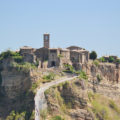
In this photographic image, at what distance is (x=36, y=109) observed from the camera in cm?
8981

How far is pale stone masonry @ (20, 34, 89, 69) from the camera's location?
105 metres

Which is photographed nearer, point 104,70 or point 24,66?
point 24,66

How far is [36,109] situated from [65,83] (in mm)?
10087

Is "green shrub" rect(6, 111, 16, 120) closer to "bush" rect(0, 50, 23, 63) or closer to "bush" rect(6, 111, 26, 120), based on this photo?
"bush" rect(6, 111, 26, 120)

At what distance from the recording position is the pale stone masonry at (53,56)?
105m

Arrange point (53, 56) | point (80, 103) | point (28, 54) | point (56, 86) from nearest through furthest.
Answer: point (56, 86), point (80, 103), point (28, 54), point (53, 56)

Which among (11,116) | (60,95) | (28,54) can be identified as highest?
(28,54)

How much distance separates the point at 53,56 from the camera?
105812 millimetres

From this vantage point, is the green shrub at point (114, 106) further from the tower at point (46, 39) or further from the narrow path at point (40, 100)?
the tower at point (46, 39)

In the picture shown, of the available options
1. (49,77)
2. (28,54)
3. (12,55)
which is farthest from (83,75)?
(12,55)

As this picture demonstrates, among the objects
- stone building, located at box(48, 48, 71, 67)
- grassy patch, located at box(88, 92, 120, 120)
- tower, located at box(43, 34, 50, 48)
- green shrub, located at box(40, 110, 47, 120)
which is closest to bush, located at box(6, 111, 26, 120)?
green shrub, located at box(40, 110, 47, 120)

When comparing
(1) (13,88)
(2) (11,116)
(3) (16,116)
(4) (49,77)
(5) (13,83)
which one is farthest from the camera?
(5) (13,83)

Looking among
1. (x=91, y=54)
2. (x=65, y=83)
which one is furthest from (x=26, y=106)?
(x=91, y=54)

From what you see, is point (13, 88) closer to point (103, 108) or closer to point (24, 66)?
point (24, 66)
